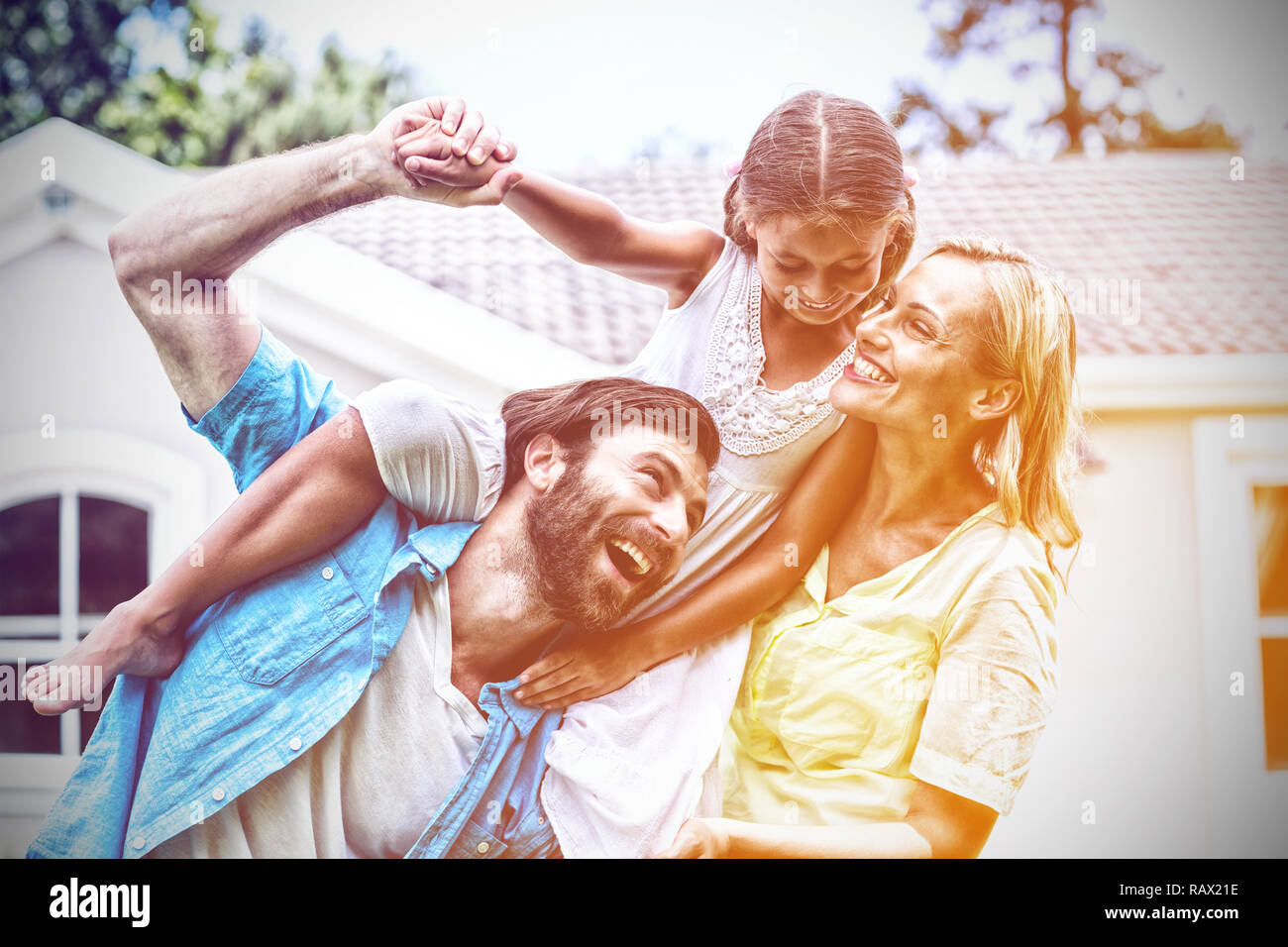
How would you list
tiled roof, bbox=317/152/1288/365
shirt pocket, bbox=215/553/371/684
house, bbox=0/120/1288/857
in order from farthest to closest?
tiled roof, bbox=317/152/1288/365 < house, bbox=0/120/1288/857 < shirt pocket, bbox=215/553/371/684

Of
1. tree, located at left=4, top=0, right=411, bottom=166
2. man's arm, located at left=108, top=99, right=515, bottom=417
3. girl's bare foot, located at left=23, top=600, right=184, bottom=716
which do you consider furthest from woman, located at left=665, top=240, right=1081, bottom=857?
tree, located at left=4, top=0, right=411, bottom=166

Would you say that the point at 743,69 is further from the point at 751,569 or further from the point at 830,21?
the point at 751,569

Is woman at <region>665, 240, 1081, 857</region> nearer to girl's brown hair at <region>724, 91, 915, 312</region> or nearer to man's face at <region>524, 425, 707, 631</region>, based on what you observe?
girl's brown hair at <region>724, 91, 915, 312</region>

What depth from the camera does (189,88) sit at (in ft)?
10.5

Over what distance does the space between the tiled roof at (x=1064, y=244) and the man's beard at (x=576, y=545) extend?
0.48m

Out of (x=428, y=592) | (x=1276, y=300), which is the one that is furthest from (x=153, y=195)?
(x=1276, y=300)

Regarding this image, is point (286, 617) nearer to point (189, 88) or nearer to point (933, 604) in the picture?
Result: point (189, 88)

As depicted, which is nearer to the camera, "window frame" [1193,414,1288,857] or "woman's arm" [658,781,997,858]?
"woman's arm" [658,781,997,858]

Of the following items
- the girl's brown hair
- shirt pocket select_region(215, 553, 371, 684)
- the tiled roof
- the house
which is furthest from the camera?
the tiled roof

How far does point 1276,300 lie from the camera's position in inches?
128

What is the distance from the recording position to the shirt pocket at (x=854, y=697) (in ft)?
9.41

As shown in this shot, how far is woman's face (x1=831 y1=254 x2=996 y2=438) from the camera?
286 centimetres

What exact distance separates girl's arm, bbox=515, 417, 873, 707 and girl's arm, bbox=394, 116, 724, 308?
0.60 metres
